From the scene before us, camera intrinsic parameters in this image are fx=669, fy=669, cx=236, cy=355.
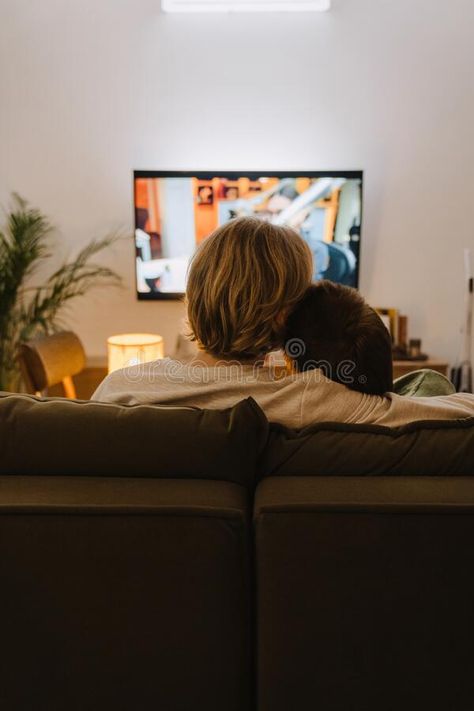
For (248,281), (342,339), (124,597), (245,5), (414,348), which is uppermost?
(245,5)

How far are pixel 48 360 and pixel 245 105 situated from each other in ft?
6.17

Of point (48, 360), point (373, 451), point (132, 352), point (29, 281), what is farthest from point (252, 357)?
point (29, 281)

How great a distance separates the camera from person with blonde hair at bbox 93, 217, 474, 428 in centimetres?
118

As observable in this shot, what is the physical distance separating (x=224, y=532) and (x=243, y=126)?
3134mm

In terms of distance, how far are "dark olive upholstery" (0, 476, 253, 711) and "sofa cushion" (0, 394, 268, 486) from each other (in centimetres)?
4

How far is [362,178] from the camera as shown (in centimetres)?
359

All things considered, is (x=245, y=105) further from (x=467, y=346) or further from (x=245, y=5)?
(x=467, y=346)

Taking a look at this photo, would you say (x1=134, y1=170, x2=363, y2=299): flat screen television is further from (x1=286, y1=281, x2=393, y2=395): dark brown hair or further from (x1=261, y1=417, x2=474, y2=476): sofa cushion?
(x1=261, y1=417, x2=474, y2=476): sofa cushion

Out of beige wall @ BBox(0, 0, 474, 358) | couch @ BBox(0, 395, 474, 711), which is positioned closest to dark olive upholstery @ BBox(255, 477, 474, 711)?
couch @ BBox(0, 395, 474, 711)

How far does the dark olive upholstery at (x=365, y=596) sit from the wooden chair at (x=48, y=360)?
1854 millimetres

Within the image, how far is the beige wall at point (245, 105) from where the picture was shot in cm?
362

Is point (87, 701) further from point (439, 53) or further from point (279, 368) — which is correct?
point (439, 53)

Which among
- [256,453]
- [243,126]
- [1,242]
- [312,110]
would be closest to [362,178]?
[312,110]

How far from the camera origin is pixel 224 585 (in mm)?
992
